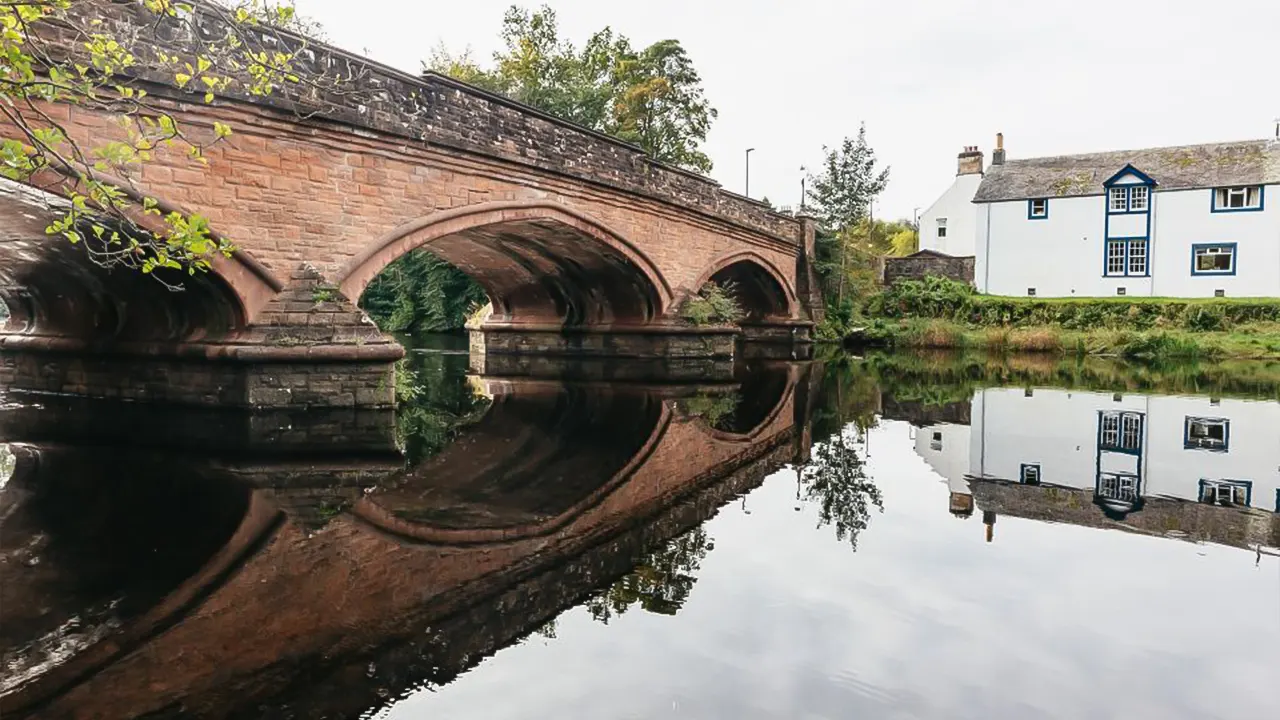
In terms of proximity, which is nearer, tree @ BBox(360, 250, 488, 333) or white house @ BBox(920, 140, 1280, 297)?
white house @ BBox(920, 140, 1280, 297)

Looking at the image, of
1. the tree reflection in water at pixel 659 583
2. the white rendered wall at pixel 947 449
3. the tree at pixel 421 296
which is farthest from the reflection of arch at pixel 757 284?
the tree reflection in water at pixel 659 583

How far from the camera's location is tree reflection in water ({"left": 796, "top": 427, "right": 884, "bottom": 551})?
19.2 ft

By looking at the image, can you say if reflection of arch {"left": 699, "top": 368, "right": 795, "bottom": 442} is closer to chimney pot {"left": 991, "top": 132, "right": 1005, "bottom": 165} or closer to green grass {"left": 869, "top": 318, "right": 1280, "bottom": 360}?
green grass {"left": 869, "top": 318, "right": 1280, "bottom": 360}

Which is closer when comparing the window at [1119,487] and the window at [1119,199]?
the window at [1119,487]

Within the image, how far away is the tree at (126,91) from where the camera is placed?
4113 mm

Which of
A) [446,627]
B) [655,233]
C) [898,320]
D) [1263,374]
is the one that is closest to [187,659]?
[446,627]

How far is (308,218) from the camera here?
9.68m

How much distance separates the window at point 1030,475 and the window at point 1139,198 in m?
25.7

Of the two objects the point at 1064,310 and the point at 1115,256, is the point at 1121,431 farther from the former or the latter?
the point at 1115,256

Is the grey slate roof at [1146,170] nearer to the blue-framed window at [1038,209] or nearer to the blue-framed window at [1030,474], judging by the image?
the blue-framed window at [1038,209]

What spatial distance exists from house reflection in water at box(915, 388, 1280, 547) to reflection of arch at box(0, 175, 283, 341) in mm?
7441

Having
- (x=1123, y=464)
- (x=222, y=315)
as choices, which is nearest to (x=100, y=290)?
(x=222, y=315)

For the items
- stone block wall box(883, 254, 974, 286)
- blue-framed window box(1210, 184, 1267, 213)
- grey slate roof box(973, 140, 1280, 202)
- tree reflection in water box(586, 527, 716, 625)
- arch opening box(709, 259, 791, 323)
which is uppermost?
grey slate roof box(973, 140, 1280, 202)

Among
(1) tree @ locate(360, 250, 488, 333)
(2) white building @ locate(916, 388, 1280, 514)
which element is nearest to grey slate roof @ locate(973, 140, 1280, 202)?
(2) white building @ locate(916, 388, 1280, 514)
